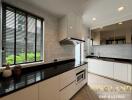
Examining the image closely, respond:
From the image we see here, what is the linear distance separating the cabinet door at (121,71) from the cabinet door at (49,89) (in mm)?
2731

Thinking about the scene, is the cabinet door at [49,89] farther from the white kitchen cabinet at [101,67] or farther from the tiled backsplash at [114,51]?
the tiled backsplash at [114,51]

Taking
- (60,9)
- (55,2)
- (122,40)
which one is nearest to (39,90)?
(55,2)

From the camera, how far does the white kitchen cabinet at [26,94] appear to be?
1.22m

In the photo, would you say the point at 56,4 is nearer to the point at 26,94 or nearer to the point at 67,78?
the point at 67,78

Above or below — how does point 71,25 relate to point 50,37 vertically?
above

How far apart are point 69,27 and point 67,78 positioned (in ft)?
4.65

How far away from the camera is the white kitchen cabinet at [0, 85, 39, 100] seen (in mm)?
1218

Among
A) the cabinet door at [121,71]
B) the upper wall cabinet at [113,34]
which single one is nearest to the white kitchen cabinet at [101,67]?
the cabinet door at [121,71]

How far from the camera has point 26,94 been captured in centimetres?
138

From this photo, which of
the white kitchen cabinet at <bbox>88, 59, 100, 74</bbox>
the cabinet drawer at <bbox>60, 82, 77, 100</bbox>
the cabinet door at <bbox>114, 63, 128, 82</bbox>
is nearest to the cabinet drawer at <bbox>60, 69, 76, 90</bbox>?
the cabinet drawer at <bbox>60, 82, 77, 100</bbox>

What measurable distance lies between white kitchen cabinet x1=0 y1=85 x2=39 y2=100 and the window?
2.88 feet

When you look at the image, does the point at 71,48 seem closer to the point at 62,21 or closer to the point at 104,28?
the point at 62,21

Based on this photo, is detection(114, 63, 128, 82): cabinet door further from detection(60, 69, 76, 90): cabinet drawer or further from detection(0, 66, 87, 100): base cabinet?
detection(60, 69, 76, 90): cabinet drawer

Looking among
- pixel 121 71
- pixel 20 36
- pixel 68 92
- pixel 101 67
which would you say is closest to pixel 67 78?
pixel 68 92
